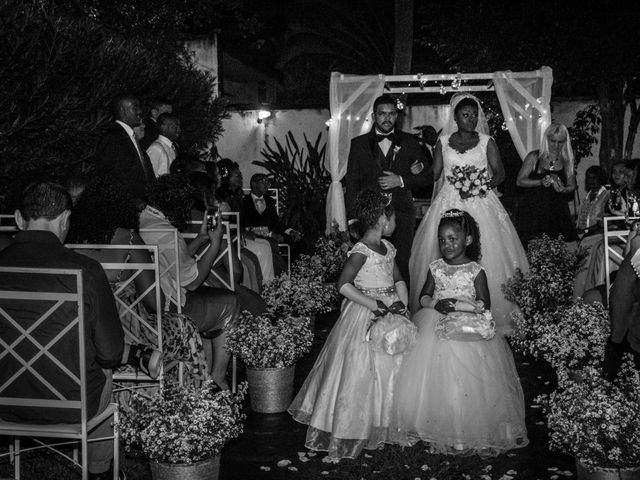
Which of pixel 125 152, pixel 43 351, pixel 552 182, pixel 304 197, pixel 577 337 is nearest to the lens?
pixel 43 351

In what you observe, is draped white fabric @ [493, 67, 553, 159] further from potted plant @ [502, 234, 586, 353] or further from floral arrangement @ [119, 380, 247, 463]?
floral arrangement @ [119, 380, 247, 463]

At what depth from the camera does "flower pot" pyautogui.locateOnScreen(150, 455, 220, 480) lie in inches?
157

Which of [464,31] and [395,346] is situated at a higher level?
[464,31]

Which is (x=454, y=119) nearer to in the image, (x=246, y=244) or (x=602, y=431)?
(x=246, y=244)

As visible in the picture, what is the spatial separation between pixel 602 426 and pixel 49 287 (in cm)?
260

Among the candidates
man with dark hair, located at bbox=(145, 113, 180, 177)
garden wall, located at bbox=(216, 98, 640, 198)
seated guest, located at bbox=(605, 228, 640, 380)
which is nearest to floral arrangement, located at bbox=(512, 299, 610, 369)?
seated guest, located at bbox=(605, 228, 640, 380)

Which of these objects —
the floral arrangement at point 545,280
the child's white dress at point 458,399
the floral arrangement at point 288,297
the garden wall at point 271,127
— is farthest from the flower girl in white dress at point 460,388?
the garden wall at point 271,127

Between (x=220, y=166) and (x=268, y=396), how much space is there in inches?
166

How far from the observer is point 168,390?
4168 millimetres

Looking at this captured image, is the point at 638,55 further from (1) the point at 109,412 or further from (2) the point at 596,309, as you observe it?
(1) the point at 109,412

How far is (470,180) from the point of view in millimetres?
7824

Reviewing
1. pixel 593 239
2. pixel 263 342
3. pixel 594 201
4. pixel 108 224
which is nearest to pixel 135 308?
pixel 108 224

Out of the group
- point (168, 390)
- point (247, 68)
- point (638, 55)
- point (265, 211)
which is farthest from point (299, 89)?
point (168, 390)

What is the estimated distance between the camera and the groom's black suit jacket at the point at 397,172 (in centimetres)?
736
